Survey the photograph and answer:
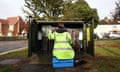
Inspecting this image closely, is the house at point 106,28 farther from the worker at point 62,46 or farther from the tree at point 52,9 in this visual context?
the worker at point 62,46

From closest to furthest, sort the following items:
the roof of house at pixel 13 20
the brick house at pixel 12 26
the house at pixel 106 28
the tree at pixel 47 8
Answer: the tree at pixel 47 8 → the house at pixel 106 28 → the brick house at pixel 12 26 → the roof of house at pixel 13 20

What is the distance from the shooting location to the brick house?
85.6 meters

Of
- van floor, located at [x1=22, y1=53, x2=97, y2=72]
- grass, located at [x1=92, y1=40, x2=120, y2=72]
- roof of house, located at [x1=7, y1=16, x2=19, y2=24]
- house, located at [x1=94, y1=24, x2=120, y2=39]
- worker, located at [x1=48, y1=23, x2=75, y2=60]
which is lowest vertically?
van floor, located at [x1=22, y1=53, x2=97, y2=72]

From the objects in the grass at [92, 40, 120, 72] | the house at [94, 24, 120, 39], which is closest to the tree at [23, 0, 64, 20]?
the grass at [92, 40, 120, 72]

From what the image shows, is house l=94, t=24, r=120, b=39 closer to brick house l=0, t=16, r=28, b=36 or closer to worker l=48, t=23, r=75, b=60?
brick house l=0, t=16, r=28, b=36

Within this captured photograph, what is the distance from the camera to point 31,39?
12.7 meters

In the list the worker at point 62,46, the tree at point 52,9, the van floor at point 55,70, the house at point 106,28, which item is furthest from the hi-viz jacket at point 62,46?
the house at point 106,28

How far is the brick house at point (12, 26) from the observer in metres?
85.6

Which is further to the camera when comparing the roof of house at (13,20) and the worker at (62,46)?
the roof of house at (13,20)

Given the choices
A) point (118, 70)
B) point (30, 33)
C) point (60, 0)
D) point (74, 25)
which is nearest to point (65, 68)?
point (118, 70)

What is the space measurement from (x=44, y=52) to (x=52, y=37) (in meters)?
3.41

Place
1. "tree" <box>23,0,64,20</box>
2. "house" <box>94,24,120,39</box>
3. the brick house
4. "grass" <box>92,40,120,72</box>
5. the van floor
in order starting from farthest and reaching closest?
the brick house < "house" <box>94,24,120,39</box> < "tree" <box>23,0,64,20</box> < "grass" <box>92,40,120,72</box> < the van floor

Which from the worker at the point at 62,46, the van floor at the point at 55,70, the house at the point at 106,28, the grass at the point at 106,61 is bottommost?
the van floor at the point at 55,70

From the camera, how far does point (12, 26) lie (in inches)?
3376
